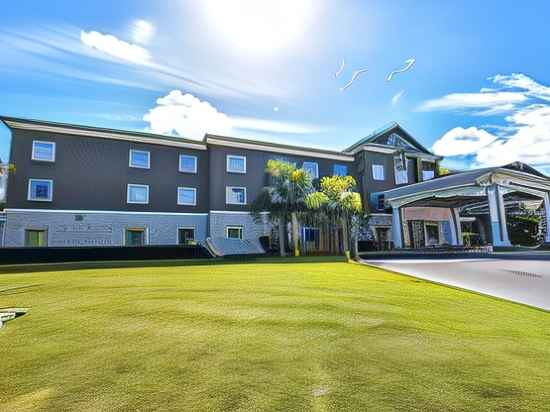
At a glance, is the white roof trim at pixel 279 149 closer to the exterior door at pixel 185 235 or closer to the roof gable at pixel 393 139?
the roof gable at pixel 393 139

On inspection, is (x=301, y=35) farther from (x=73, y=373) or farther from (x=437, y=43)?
(x=73, y=373)

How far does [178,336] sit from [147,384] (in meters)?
1.29

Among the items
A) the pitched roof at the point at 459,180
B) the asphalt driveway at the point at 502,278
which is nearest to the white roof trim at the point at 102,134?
the pitched roof at the point at 459,180

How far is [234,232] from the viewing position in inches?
1038

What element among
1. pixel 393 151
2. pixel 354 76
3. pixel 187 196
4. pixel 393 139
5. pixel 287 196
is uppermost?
pixel 393 139

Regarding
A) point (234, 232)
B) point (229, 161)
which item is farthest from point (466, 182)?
point (229, 161)

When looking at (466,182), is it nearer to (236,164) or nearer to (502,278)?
(502,278)

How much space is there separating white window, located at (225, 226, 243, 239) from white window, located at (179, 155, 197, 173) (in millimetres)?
5403

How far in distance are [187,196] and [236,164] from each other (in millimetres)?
4641

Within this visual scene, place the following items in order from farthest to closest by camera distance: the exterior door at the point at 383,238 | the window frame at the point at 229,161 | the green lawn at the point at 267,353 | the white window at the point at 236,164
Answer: the exterior door at the point at 383,238
the white window at the point at 236,164
the window frame at the point at 229,161
the green lawn at the point at 267,353

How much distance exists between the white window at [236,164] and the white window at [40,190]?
12.3 meters

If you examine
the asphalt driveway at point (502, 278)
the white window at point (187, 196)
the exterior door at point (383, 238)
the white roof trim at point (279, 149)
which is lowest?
the asphalt driveway at point (502, 278)

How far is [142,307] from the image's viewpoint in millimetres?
5879

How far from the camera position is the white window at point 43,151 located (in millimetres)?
22438
